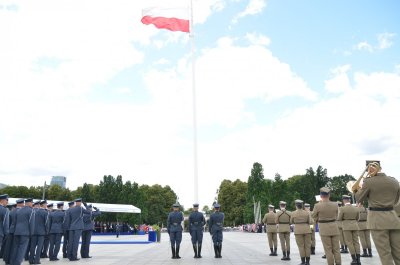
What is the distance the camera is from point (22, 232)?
1202 centimetres

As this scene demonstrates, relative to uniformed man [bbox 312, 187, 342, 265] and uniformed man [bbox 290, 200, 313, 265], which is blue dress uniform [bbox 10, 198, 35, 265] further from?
uniformed man [bbox 312, 187, 342, 265]

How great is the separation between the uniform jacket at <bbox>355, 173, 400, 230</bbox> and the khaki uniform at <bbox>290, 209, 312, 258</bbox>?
4626 millimetres

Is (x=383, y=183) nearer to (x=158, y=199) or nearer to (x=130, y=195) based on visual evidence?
(x=130, y=195)

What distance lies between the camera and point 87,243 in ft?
51.1

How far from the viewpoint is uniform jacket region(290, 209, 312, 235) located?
38.3 ft

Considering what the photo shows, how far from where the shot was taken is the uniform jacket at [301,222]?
11688 millimetres

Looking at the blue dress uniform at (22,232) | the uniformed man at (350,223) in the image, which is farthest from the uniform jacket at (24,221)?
the uniformed man at (350,223)

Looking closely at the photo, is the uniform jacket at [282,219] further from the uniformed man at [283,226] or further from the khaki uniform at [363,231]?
the khaki uniform at [363,231]

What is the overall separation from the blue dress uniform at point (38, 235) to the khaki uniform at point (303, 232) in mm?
8984

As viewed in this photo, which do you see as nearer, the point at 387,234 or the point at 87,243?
the point at 387,234

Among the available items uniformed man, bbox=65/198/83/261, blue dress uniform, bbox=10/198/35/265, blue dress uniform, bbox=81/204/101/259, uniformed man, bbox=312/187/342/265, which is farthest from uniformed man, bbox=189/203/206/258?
blue dress uniform, bbox=10/198/35/265

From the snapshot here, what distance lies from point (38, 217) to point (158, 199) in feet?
301

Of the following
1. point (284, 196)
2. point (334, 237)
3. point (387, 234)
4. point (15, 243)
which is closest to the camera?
point (387, 234)

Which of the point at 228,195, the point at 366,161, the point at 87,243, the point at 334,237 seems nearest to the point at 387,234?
the point at 366,161
